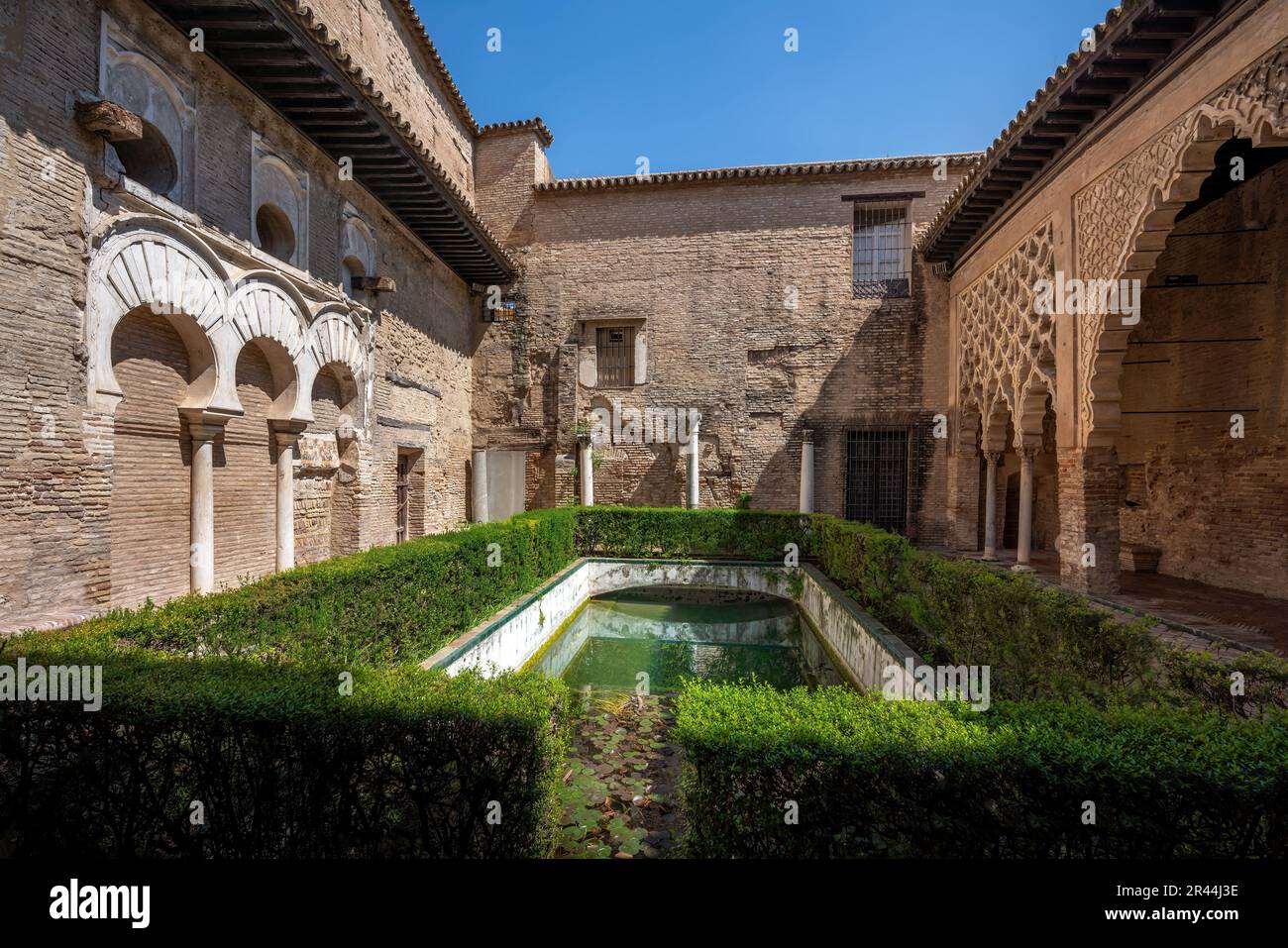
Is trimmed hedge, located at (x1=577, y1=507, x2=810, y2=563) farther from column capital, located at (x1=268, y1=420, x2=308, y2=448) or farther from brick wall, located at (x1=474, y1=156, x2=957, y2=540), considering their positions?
column capital, located at (x1=268, y1=420, x2=308, y2=448)

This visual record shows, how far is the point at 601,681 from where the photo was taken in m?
7.38

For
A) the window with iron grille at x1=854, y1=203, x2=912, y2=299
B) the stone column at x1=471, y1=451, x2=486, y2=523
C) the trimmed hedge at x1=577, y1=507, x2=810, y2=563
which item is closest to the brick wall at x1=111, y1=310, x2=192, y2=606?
the trimmed hedge at x1=577, y1=507, x2=810, y2=563

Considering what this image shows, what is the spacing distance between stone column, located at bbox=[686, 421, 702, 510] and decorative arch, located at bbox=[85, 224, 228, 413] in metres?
10.4

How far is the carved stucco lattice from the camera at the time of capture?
9156 mm

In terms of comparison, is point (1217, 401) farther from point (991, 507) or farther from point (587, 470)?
point (587, 470)

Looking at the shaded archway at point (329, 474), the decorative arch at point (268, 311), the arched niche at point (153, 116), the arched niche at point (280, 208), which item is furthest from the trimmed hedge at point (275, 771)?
the arched niche at point (280, 208)

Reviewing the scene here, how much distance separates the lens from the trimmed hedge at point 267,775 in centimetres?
261

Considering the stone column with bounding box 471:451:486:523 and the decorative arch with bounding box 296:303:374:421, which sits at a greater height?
the decorative arch with bounding box 296:303:374:421

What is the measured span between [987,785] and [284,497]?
8.29 m

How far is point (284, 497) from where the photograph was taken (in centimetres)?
794

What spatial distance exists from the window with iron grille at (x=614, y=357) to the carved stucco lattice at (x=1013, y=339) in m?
7.85
